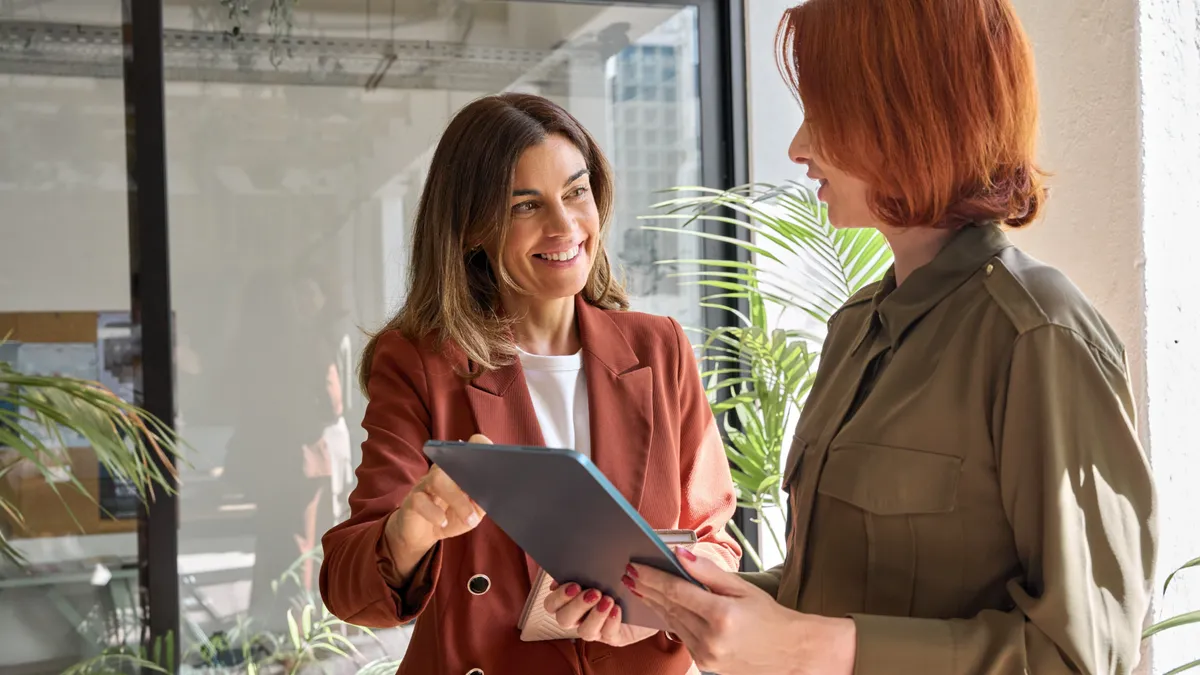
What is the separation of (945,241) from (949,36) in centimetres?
20

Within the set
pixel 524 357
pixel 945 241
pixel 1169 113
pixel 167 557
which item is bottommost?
pixel 167 557

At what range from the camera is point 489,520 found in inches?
58.6

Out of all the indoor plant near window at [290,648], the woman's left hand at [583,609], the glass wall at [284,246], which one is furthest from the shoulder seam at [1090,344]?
the indoor plant near window at [290,648]

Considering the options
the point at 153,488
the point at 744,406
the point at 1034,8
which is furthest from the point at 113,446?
the point at 1034,8

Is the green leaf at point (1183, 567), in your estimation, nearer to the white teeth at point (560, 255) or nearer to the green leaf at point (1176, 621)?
the green leaf at point (1176, 621)

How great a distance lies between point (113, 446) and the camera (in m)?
1.98

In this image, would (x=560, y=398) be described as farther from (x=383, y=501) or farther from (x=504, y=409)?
(x=383, y=501)

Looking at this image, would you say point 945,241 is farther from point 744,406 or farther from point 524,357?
point 744,406

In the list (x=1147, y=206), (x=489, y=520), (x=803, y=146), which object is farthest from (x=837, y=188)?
(x=1147, y=206)

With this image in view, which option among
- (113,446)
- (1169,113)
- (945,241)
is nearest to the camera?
(945,241)

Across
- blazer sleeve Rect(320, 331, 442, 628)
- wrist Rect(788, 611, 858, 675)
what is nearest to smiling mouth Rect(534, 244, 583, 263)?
Result: blazer sleeve Rect(320, 331, 442, 628)

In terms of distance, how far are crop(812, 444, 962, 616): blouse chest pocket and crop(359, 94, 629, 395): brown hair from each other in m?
0.67

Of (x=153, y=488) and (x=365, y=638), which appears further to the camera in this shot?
(x=365, y=638)

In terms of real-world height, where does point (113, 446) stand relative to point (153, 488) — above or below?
above
